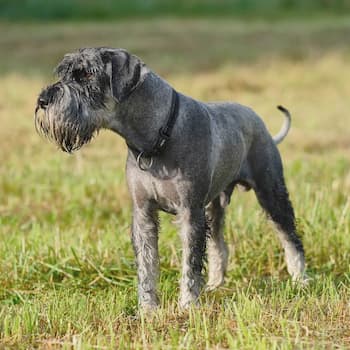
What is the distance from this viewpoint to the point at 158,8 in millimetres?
37125

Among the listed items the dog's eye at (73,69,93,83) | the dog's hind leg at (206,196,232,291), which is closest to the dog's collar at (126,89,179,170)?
the dog's eye at (73,69,93,83)

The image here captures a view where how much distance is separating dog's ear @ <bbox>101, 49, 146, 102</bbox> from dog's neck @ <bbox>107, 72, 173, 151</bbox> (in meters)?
0.09

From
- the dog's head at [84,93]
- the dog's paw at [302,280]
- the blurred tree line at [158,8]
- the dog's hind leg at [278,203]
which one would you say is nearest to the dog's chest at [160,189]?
the dog's head at [84,93]

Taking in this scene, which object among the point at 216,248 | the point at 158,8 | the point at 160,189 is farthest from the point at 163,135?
the point at 158,8

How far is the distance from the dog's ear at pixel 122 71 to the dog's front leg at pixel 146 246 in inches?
35.0

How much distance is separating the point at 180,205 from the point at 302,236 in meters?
2.04

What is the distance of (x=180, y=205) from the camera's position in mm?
6523

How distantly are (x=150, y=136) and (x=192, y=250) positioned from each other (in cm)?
84

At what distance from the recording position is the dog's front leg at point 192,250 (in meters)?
6.51

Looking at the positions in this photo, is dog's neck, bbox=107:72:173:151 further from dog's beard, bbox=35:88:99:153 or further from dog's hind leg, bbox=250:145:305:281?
dog's hind leg, bbox=250:145:305:281

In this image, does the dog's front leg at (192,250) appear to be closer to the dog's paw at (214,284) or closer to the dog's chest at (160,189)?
the dog's chest at (160,189)

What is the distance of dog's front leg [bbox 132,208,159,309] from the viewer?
21.8 feet

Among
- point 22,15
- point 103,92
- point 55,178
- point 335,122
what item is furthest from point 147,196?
point 22,15

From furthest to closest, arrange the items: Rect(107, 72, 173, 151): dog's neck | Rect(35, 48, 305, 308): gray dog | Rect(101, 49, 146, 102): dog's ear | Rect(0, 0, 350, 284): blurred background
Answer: Rect(0, 0, 350, 284): blurred background < Rect(107, 72, 173, 151): dog's neck < Rect(101, 49, 146, 102): dog's ear < Rect(35, 48, 305, 308): gray dog
